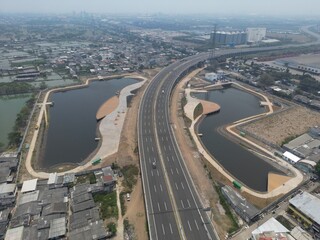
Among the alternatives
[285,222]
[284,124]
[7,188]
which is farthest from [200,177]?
[284,124]

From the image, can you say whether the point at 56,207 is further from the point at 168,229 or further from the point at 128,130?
the point at 128,130

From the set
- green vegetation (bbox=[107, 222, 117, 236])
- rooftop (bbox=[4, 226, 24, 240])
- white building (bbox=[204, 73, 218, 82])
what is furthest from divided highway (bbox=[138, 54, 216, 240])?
white building (bbox=[204, 73, 218, 82])

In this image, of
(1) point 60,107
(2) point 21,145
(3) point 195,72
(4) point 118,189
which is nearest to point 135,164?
(4) point 118,189

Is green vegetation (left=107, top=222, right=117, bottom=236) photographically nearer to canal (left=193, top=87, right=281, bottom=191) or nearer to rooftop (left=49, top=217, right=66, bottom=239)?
rooftop (left=49, top=217, right=66, bottom=239)

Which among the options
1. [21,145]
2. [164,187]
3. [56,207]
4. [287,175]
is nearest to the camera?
[56,207]

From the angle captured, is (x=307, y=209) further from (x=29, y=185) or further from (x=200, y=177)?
(x=29, y=185)

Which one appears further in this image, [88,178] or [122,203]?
[88,178]

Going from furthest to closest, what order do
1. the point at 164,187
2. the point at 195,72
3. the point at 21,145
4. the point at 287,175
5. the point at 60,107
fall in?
the point at 195,72 → the point at 60,107 → the point at 21,145 → the point at 287,175 → the point at 164,187
